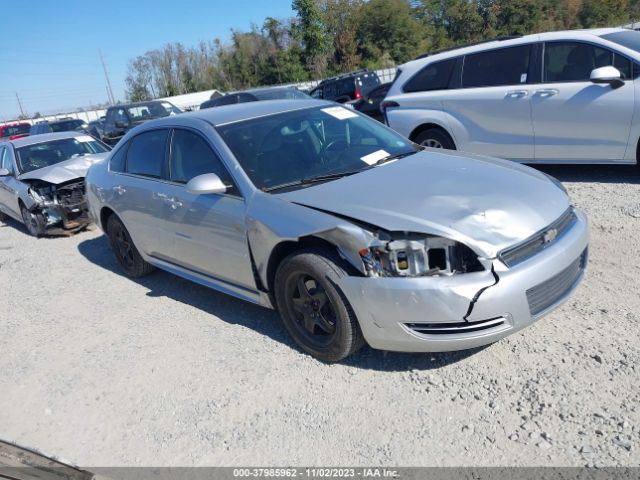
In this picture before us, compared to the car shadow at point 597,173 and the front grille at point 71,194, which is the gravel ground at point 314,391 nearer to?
the car shadow at point 597,173

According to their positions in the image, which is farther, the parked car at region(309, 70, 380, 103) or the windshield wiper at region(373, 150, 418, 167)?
the parked car at region(309, 70, 380, 103)

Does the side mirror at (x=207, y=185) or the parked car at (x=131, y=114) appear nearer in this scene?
the side mirror at (x=207, y=185)

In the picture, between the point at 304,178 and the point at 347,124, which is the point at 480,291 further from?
the point at 347,124

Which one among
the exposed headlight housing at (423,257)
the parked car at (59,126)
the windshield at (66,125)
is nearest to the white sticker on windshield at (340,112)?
the exposed headlight housing at (423,257)

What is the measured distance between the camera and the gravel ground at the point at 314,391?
8.99ft

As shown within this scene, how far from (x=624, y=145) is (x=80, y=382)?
5930 millimetres

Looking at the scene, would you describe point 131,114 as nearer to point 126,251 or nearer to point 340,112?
point 126,251

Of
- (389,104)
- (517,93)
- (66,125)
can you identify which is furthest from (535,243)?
(66,125)

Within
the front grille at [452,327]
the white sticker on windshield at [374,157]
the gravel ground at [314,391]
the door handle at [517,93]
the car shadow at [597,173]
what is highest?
the door handle at [517,93]

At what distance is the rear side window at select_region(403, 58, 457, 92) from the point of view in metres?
7.54

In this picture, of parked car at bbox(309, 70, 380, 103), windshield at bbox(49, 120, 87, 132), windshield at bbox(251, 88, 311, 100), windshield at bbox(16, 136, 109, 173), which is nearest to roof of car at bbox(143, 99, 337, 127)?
windshield at bbox(16, 136, 109, 173)

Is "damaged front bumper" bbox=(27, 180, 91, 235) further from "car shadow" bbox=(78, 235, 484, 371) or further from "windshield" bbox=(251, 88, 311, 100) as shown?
"windshield" bbox=(251, 88, 311, 100)

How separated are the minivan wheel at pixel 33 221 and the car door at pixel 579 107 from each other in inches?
289

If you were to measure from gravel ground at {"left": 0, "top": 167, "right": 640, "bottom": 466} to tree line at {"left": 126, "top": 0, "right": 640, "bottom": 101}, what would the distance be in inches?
1745
